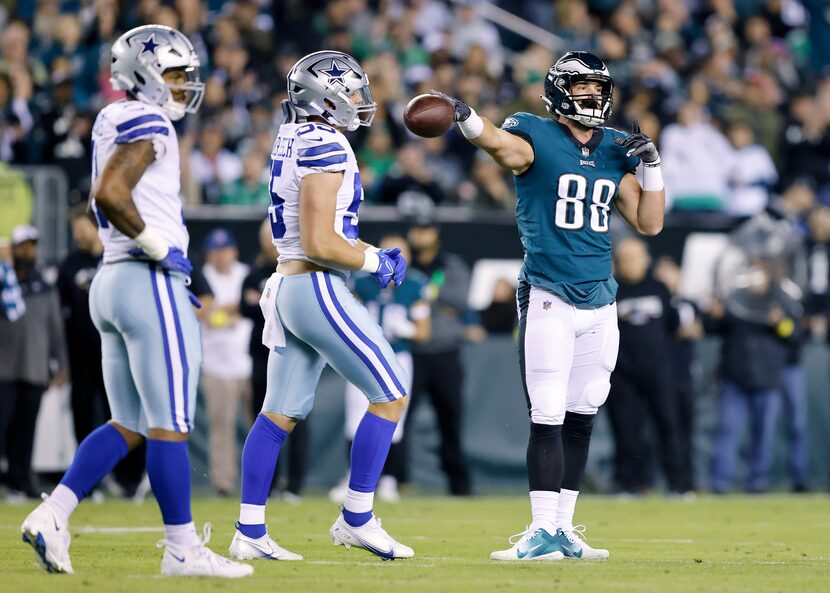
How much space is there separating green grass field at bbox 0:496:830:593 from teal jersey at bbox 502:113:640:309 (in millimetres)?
1303

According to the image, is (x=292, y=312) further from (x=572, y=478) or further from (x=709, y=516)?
(x=709, y=516)

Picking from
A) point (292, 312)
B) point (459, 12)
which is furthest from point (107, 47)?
point (292, 312)

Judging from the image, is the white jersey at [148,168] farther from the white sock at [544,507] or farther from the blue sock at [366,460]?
the white sock at [544,507]

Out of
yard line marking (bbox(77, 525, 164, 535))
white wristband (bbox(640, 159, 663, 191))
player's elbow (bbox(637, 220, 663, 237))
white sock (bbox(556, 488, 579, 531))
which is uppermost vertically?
white wristband (bbox(640, 159, 663, 191))

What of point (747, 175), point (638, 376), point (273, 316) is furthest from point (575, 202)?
point (747, 175)

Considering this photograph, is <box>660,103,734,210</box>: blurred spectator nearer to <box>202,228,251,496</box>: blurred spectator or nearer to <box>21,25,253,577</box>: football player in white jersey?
<box>202,228,251,496</box>: blurred spectator

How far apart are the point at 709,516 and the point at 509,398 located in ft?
10.8

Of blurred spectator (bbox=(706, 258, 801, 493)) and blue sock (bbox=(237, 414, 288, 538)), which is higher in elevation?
blue sock (bbox=(237, 414, 288, 538))

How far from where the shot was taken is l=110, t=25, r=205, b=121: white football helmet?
20.6ft

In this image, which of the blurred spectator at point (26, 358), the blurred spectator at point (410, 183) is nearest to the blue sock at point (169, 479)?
the blurred spectator at point (26, 358)

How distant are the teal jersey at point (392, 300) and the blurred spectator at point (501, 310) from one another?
1550 millimetres

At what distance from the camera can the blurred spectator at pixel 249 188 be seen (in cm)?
1423

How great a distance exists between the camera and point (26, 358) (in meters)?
12.0

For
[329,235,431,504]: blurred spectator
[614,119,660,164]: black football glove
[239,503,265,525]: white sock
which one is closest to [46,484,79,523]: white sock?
[239,503,265,525]: white sock
